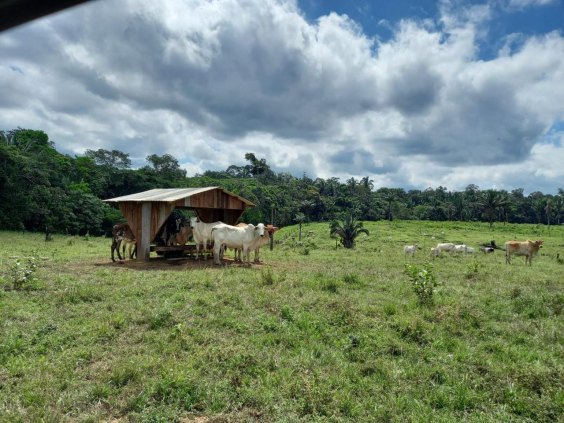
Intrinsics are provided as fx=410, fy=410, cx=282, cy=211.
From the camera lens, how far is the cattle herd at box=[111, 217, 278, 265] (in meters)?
15.3

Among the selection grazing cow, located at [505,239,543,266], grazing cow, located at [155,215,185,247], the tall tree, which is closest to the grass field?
grazing cow, located at [155,215,185,247]

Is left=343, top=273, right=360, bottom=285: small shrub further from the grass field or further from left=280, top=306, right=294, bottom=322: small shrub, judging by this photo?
left=280, top=306, right=294, bottom=322: small shrub

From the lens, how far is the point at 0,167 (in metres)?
37.3

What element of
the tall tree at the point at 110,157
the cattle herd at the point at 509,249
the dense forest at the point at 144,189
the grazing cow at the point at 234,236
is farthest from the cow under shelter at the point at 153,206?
the tall tree at the point at 110,157

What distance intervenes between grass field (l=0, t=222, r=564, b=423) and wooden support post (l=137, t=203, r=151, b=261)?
6083mm

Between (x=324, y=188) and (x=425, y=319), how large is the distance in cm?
8487

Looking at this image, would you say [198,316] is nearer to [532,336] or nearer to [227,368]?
[227,368]

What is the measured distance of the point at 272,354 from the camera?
5922 mm

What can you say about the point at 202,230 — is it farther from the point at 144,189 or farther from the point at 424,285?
the point at 144,189

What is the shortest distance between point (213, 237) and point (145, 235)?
9.68ft

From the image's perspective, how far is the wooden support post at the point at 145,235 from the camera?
16250 mm

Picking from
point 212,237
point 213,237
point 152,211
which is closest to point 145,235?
point 152,211

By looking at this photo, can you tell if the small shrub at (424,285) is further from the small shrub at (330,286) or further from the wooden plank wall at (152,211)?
the wooden plank wall at (152,211)

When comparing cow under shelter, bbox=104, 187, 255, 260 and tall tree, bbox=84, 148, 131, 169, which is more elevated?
tall tree, bbox=84, 148, 131, 169
